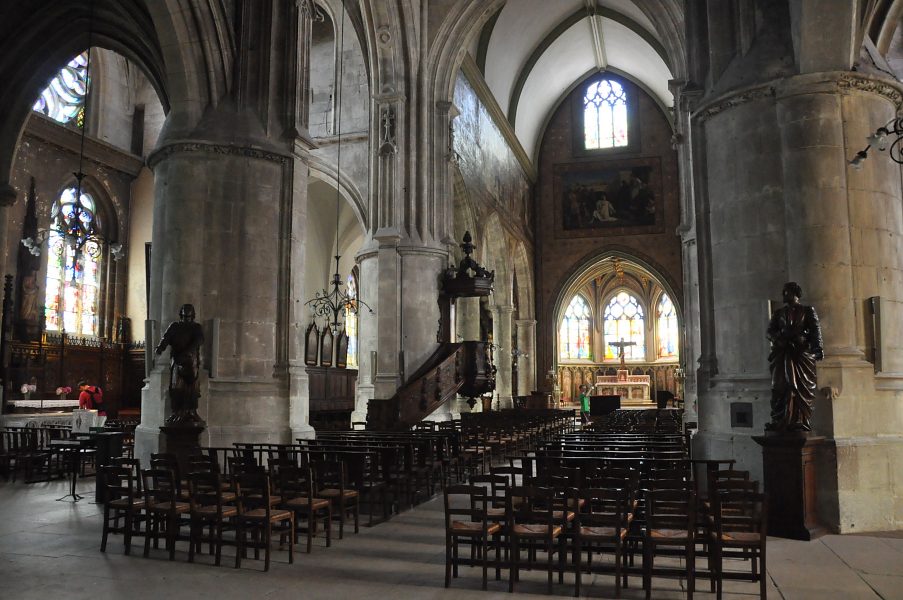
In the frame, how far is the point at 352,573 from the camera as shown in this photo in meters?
6.22

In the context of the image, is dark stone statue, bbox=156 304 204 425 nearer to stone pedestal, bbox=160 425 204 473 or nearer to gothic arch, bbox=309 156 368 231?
stone pedestal, bbox=160 425 204 473

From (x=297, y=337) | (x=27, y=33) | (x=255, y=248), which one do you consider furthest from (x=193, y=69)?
(x=27, y=33)

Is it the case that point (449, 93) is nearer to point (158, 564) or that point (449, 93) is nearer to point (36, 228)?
point (36, 228)

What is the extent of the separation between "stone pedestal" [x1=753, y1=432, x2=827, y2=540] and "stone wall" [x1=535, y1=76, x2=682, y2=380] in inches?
1178

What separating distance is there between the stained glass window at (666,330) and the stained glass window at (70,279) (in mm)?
32223

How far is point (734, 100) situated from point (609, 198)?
2960 cm

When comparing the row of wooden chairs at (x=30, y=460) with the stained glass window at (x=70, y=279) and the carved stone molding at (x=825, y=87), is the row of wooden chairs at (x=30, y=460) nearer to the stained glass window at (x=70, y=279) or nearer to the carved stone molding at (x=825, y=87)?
the stained glass window at (x=70, y=279)

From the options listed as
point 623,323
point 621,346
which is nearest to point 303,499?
point 621,346

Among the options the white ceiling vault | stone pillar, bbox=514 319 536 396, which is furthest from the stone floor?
stone pillar, bbox=514 319 536 396

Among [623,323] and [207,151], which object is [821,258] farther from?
[623,323]

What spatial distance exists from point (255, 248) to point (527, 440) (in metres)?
9.52

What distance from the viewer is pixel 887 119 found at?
9.66 meters

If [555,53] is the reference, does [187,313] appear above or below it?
below

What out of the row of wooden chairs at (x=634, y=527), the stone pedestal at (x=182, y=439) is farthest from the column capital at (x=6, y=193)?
the row of wooden chairs at (x=634, y=527)
